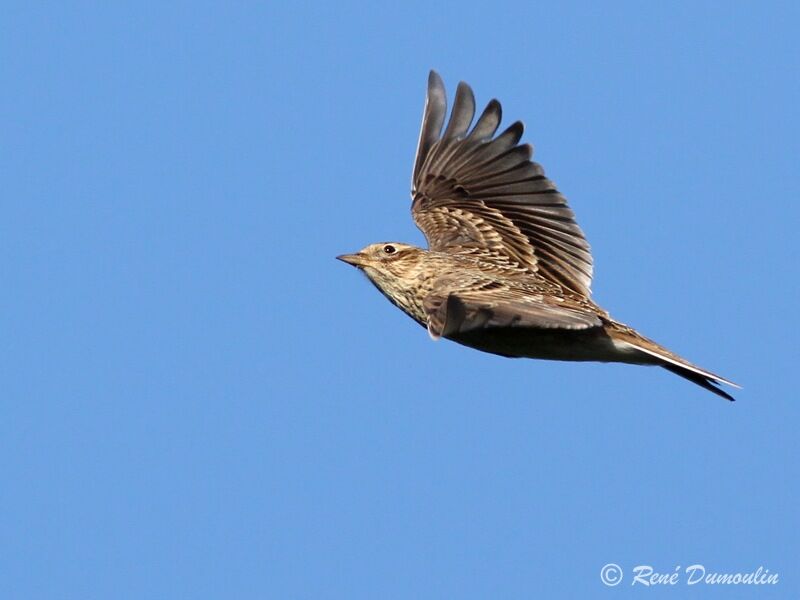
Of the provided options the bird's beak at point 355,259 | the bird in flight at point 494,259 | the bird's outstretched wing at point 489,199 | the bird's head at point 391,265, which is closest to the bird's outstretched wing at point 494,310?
the bird in flight at point 494,259

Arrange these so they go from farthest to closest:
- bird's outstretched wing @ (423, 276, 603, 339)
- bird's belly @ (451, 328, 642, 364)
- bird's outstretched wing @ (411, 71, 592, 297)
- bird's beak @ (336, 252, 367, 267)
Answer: bird's outstretched wing @ (411, 71, 592, 297)
bird's beak @ (336, 252, 367, 267)
bird's belly @ (451, 328, 642, 364)
bird's outstretched wing @ (423, 276, 603, 339)

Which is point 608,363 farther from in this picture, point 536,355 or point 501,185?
point 501,185

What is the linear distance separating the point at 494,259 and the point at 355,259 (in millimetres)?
1258

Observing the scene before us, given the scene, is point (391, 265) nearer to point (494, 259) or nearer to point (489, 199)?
point (494, 259)

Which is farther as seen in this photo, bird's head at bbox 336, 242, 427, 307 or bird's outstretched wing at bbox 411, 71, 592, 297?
bird's outstretched wing at bbox 411, 71, 592, 297

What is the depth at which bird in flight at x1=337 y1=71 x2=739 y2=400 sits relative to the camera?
10213 mm

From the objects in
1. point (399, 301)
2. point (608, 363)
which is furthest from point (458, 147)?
point (608, 363)

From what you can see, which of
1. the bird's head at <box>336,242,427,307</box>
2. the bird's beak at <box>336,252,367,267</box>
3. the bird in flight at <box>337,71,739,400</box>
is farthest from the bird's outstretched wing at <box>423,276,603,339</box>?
the bird's beak at <box>336,252,367,267</box>

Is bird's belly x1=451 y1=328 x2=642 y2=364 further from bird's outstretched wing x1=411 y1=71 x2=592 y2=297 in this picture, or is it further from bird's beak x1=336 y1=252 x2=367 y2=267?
bird's outstretched wing x1=411 y1=71 x2=592 y2=297

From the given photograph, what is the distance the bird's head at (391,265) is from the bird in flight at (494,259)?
0.01 meters

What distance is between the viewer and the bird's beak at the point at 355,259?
12.0 m

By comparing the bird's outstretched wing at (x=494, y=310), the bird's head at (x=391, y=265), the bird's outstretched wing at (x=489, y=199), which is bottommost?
the bird's outstretched wing at (x=494, y=310)

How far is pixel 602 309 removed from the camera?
39.0 ft

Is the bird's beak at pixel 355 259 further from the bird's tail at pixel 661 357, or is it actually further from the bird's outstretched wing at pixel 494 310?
the bird's tail at pixel 661 357
